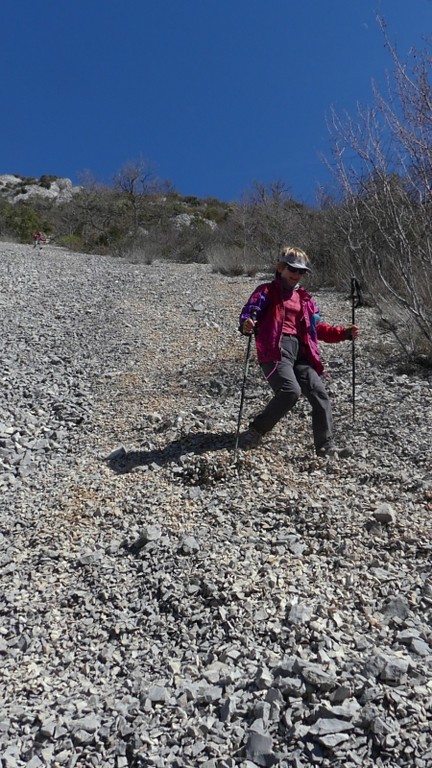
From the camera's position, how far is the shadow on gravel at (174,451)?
4562 millimetres

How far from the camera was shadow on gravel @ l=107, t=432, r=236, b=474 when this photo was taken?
4562mm

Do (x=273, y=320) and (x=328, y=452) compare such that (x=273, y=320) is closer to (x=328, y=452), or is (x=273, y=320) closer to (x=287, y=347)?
(x=287, y=347)

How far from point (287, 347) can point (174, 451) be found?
3.94 ft

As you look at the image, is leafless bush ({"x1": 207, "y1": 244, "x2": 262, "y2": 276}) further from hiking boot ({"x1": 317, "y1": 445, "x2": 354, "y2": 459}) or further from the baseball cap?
hiking boot ({"x1": 317, "y1": 445, "x2": 354, "y2": 459})

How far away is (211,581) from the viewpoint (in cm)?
303

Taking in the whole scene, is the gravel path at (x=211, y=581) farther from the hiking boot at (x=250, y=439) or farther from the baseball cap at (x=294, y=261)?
the baseball cap at (x=294, y=261)

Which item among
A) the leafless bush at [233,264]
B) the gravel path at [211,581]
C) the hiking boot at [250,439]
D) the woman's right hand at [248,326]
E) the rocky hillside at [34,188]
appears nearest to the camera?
the gravel path at [211,581]

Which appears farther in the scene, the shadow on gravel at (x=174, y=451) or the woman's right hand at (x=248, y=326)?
the shadow on gravel at (x=174, y=451)

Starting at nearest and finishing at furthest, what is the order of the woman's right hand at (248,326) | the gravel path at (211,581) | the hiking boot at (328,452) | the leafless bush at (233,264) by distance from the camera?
1. the gravel path at (211,581)
2. the woman's right hand at (248,326)
3. the hiking boot at (328,452)
4. the leafless bush at (233,264)

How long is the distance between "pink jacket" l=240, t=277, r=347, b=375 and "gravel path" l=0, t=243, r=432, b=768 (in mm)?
727

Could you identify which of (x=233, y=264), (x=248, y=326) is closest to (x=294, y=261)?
(x=248, y=326)

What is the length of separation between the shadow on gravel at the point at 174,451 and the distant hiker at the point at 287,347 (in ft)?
0.76

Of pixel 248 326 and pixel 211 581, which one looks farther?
pixel 248 326

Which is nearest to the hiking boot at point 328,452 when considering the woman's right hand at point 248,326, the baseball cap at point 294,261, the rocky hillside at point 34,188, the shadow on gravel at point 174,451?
the shadow on gravel at point 174,451
